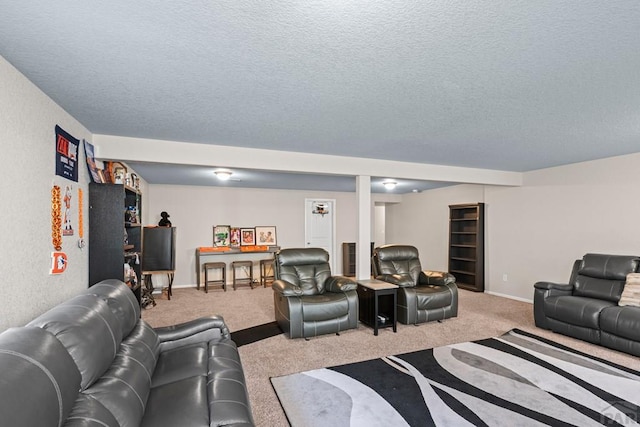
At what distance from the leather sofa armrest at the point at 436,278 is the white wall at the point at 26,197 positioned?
4.33 m

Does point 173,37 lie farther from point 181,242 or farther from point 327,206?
point 327,206

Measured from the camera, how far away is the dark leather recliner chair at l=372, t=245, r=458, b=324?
4383 mm

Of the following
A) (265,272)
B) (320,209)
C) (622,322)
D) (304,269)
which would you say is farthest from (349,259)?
(622,322)

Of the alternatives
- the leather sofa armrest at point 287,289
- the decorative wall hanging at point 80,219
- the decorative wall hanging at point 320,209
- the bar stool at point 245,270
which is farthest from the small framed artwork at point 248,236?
the decorative wall hanging at point 80,219

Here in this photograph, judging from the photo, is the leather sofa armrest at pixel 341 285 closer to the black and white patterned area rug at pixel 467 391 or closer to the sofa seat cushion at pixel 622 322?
the black and white patterned area rug at pixel 467 391

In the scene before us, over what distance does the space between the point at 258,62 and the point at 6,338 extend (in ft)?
5.62

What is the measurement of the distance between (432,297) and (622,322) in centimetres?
191

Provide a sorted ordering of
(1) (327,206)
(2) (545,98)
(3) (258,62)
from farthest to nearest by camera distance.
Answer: (1) (327,206), (2) (545,98), (3) (258,62)

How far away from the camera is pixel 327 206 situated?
27.9 feet

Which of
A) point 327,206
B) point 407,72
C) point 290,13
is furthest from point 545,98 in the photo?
point 327,206

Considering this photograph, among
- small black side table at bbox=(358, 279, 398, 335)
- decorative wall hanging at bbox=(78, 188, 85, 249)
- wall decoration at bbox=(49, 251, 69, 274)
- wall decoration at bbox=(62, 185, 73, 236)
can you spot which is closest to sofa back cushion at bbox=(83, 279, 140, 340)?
wall decoration at bbox=(49, 251, 69, 274)

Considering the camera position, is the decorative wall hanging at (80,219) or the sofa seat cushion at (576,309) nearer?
the decorative wall hanging at (80,219)

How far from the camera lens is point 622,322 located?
3.38 m

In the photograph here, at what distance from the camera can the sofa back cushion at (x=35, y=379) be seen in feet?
3.19
